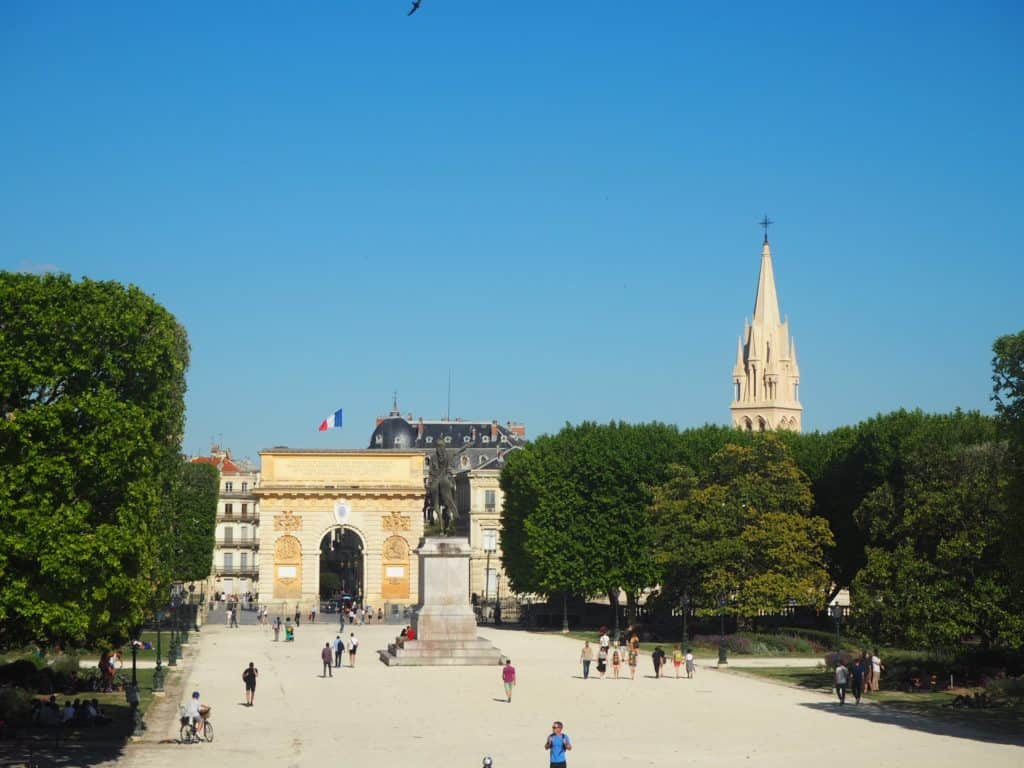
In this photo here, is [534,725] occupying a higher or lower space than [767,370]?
lower

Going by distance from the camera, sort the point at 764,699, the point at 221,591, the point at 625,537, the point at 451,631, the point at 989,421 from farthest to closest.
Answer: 1. the point at 221,591
2. the point at 625,537
3. the point at 989,421
4. the point at 451,631
5. the point at 764,699

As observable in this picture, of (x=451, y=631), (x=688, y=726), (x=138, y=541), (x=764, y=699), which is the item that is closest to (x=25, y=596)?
(x=138, y=541)

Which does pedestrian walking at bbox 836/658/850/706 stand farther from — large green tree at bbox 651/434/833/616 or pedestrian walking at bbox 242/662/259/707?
large green tree at bbox 651/434/833/616

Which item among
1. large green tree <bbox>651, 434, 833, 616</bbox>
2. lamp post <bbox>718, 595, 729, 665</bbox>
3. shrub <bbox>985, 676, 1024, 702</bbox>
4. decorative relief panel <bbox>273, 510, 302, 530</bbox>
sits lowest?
shrub <bbox>985, 676, 1024, 702</bbox>

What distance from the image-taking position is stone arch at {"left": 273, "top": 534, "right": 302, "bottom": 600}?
108375mm

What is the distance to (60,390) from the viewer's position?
36000mm

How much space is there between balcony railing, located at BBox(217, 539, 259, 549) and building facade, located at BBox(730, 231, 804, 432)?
54697mm

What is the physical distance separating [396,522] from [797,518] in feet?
151

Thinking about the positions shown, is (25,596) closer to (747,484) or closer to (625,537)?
(747,484)

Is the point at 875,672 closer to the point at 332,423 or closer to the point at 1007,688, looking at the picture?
the point at 1007,688

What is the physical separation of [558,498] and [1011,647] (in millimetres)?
35422

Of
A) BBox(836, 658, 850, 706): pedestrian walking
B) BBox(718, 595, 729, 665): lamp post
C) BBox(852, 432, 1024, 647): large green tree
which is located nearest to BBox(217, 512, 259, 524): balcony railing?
BBox(718, 595, 729, 665): lamp post

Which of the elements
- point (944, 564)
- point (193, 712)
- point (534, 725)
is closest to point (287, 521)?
point (944, 564)

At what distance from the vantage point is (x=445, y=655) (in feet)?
200
